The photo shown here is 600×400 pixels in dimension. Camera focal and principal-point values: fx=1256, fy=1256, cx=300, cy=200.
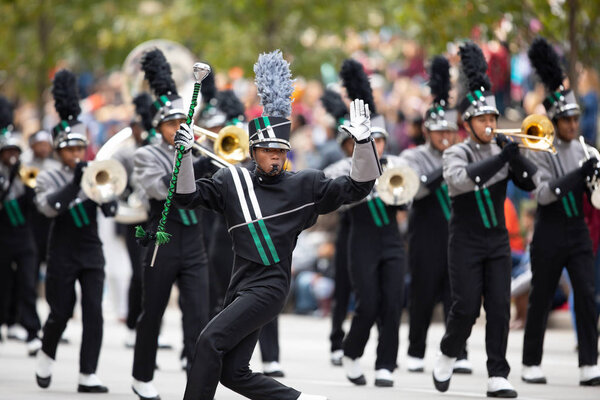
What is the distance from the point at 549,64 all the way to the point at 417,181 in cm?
158

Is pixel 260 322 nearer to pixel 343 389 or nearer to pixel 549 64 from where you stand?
pixel 343 389

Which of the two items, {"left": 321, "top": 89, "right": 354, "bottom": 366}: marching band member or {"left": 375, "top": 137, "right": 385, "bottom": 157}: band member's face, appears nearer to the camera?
{"left": 375, "top": 137, "right": 385, "bottom": 157}: band member's face

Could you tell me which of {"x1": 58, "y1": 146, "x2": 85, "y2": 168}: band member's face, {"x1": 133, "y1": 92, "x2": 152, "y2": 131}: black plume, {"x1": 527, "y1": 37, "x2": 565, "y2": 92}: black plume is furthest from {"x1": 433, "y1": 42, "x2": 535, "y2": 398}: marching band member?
{"x1": 133, "y1": 92, "x2": 152, "y2": 131}: black plume

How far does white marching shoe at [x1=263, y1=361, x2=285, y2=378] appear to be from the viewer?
11406 mm

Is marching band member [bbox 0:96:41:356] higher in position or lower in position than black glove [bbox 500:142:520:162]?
lower

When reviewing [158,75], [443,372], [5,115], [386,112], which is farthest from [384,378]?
[386,112]

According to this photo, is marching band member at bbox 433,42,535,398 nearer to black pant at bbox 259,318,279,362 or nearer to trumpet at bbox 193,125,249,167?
trumpet at bbox 193,125,249,167

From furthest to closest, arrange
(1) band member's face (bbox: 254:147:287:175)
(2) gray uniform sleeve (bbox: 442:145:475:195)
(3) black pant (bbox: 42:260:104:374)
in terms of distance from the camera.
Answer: (3) black pant (bbox: 42:260:104:374)
(2) gray uniform sleeve (bbox: 442:145:475:195)
(1) band member's face (bbox: 254:147:287:175)

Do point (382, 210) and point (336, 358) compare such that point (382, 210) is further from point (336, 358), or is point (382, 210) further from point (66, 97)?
point (66, 97)

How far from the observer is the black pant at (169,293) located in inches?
385

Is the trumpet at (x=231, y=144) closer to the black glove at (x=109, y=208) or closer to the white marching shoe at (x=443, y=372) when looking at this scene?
the black glove at (x=109, y=208)

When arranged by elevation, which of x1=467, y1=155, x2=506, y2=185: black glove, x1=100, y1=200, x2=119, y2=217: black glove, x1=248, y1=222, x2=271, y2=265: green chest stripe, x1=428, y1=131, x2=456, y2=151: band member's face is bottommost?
x1=248, y1=222, x2=271, y2=265: green chest stripe

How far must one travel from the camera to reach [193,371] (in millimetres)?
7715

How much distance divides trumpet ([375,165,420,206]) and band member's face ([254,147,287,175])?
9.44 feet
